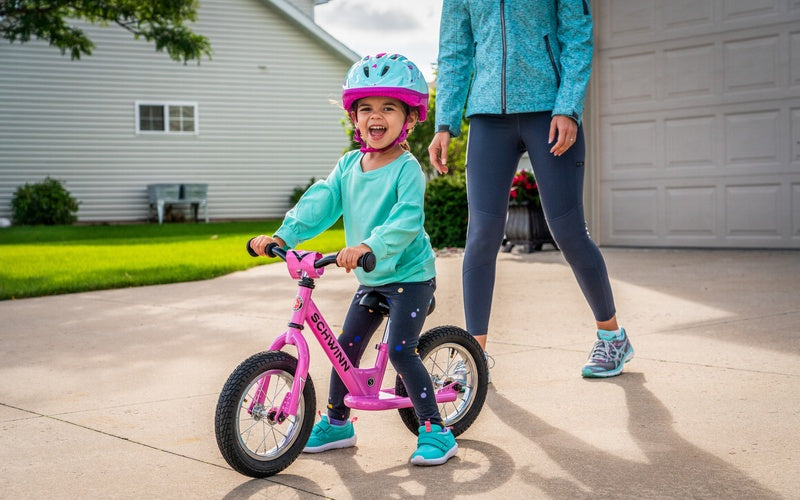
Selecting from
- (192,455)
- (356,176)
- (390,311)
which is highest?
(356,176)

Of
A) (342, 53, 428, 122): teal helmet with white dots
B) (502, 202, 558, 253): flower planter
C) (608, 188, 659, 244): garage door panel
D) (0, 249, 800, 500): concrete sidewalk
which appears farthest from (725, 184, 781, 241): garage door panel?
(342, 53, 428, 122): teal helmet with white dots

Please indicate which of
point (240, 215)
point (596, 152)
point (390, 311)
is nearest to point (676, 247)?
point (596, 152)

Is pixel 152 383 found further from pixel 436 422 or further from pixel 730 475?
pixel 730 475

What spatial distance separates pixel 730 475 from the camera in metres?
2.94

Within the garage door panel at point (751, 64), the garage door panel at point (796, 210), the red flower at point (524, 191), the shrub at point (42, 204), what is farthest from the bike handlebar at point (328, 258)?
the shrub at point (42, 204)

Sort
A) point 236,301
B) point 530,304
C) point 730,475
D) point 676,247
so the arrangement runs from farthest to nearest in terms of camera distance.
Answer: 1. point 676,247
2. point 236,301
3. point 530,304
4. point 730,475

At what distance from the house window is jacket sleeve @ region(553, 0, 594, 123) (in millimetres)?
21190

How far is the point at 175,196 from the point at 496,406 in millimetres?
20956

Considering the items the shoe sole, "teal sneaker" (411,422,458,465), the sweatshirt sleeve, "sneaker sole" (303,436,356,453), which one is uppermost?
the sweatshirt sleeve

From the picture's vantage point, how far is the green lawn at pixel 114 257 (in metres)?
8.88

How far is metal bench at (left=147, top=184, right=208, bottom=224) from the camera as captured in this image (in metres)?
23.9

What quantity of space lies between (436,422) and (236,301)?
14.3 ft

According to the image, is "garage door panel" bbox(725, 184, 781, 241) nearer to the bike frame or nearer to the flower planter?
the flower planter

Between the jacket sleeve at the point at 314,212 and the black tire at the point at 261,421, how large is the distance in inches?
16.4
